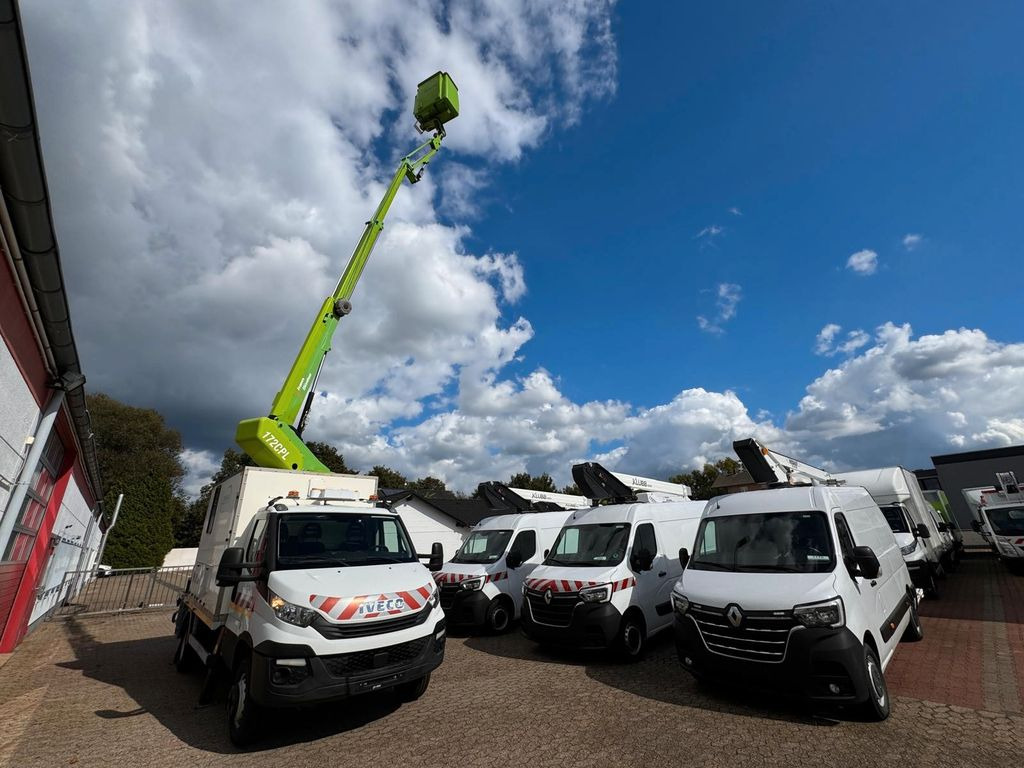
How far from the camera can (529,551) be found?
10.6 meters

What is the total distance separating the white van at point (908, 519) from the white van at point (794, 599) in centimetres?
437

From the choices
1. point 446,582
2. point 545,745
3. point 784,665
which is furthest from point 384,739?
point 446,582

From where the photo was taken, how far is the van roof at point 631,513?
8.12 meters

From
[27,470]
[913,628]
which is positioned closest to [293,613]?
[27,470]

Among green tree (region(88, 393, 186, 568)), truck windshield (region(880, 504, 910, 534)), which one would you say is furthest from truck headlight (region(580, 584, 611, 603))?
green tree (region(88, 393, 186, 568))

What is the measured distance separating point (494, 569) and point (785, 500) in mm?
6093

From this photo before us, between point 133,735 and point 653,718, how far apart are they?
5.55 m

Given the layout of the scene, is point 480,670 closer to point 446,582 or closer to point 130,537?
point 446,582

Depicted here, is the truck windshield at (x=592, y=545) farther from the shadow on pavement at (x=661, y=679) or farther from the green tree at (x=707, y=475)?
the green tree at (x=707, y=475)

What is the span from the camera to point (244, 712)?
436 centimetres

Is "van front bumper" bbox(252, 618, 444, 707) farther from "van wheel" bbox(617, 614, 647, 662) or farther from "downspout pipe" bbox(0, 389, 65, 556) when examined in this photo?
"downspout pipe" bbox(0, 389, 65, 556)

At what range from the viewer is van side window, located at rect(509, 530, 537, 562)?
34.3 ft

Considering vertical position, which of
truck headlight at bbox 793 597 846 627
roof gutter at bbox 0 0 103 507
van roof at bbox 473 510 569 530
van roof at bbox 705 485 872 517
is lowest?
truck headlight at bbox 793 597 846 627

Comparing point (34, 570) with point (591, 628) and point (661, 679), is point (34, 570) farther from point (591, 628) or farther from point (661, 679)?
point (661, 679)
